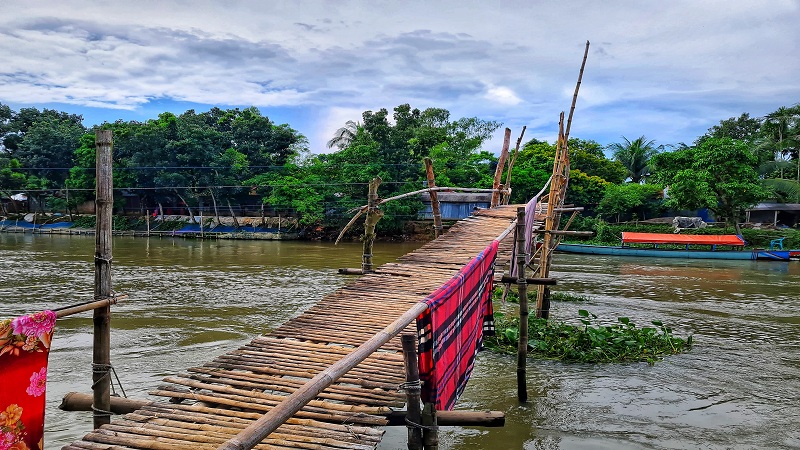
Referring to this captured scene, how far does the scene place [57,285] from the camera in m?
17.3

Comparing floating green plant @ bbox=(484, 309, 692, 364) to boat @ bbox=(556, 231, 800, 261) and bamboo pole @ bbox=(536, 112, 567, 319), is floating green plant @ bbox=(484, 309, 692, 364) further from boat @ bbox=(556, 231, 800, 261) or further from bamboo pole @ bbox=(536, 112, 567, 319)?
boat @ bbox=(556, 231, 800, 261)

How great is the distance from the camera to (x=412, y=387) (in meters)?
3.65

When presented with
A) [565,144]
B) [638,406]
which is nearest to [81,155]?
[565,144]

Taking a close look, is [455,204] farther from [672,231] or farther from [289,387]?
[289,387]

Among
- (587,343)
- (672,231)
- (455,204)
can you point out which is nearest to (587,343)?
(587,343)

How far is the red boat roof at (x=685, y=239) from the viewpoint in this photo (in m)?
27.3

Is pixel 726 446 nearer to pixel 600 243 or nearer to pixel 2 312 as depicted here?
pixel 2 312

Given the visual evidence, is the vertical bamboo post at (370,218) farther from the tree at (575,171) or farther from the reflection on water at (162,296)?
the tree at (575,171)

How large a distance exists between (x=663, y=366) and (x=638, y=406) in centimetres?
205

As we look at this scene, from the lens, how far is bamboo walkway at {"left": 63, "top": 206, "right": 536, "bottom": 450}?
11.5ft

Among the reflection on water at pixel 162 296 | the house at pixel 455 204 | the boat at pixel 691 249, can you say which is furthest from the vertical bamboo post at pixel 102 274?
the house at pixel 455 204

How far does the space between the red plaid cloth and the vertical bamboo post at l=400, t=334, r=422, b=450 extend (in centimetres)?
23

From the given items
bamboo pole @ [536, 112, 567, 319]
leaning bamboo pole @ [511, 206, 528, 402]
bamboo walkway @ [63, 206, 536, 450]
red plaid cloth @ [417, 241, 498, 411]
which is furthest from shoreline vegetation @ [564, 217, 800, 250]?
bamboo walkway @ [63, 206, 536, 450]

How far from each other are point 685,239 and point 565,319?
17221 mm
